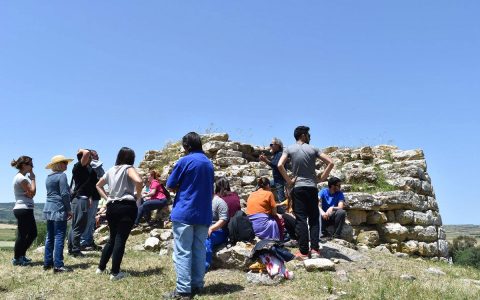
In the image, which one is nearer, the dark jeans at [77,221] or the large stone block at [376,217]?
the dark jeans at [77,221]

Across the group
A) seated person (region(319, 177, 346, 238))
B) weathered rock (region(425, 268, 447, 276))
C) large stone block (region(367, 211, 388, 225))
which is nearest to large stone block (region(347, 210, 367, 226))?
large stone block (region(367, 211, 388, 225))

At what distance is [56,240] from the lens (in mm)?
7152

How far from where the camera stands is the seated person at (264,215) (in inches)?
305

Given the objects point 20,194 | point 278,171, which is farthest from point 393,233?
point 20,194

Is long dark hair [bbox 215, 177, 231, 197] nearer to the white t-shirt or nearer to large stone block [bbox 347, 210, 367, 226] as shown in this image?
the white t-shirt

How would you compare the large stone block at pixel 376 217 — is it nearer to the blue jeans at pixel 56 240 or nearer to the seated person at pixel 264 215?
the seated person at pixel 264 215

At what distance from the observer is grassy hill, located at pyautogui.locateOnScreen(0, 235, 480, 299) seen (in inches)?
222

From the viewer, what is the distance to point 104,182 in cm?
706

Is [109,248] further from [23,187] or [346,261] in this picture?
[346,261]

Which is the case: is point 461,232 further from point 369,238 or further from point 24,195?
point 24,195

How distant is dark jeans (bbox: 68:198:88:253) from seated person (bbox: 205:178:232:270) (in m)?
3.16

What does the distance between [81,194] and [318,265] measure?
5202 millimetres

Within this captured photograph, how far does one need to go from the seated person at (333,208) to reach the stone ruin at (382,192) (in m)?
0.64

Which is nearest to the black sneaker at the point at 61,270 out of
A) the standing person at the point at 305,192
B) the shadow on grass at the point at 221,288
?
the shadow on grass at the point at 221,288
